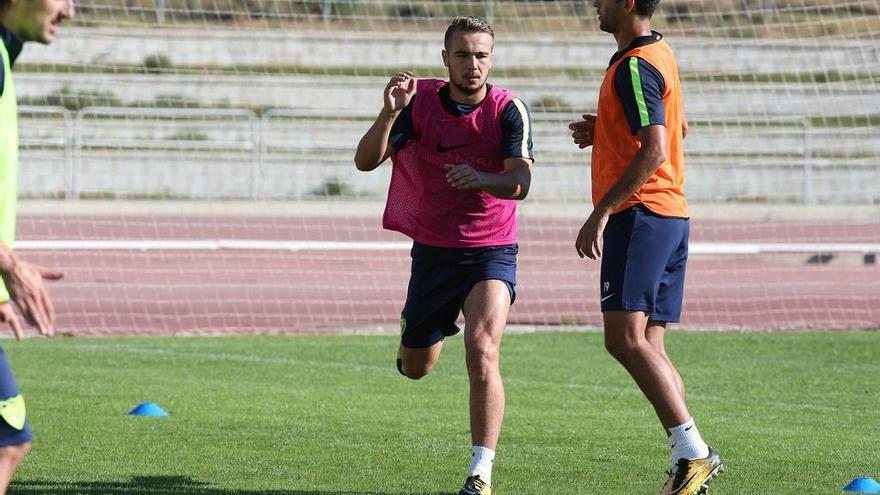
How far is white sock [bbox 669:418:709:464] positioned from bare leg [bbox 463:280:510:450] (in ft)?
2.40

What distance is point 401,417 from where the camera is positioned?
8.34 meters

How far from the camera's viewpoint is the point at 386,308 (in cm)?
1565

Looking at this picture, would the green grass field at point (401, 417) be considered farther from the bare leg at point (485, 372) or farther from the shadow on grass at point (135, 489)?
the bare leg at point (485, 372)

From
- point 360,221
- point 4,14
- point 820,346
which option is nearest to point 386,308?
point 820,346

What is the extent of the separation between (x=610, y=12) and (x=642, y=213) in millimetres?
863

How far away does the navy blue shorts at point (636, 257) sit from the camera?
607cm

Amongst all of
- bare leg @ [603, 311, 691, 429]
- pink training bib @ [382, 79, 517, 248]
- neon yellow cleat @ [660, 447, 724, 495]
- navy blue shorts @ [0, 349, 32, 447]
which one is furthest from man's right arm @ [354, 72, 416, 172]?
navy blue shorts @ [0, 349, 32, 447]

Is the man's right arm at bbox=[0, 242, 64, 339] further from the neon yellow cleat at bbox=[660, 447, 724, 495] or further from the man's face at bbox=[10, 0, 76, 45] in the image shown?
the neon yellow cleat at bbox=[660, 447, 724, 495]

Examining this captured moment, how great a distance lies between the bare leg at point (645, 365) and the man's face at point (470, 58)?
1.21 m

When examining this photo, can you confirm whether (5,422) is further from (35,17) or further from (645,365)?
(645,365)

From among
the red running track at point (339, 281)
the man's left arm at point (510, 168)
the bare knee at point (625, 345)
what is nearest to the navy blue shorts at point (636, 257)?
the bare knee at point (625, 345)

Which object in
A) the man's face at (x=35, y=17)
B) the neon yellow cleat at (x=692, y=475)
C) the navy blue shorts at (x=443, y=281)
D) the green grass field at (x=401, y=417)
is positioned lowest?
the green grass field at (x=401, y=417)

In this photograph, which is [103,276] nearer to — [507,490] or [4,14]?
[507,490]

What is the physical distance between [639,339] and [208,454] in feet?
7.54
